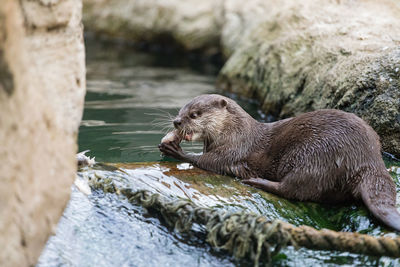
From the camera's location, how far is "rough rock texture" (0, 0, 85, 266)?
1663mm

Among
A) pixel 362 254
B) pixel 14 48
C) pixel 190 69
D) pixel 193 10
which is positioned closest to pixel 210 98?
pixel 362 254

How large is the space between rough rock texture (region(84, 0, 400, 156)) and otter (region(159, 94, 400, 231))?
78 centimetres

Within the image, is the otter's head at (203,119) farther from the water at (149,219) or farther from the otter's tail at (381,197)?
the otter's tail at (381,197)

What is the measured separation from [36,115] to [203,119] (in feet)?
6.74

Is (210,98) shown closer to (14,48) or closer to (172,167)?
(172,167)

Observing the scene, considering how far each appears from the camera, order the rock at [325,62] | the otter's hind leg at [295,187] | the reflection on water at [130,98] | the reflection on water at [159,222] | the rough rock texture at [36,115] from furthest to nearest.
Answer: the reflection on water at [130,98] < the rock at [325,62] < the otter's hind leg at [295,187] < the reflection on water at [159,222] < the rough rock texture at [36,115]

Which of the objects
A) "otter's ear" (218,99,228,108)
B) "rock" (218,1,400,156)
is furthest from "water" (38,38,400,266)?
"rock" (218,1,400,156)

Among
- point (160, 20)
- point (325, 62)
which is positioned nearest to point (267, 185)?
point (325, 62)

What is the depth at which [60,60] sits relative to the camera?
2.04 metres

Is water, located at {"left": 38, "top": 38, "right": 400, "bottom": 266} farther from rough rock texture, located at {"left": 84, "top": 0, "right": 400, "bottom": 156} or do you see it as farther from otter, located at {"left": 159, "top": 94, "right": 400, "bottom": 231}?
rough rock texture, located at {"left": 84, "top": 0, "right": 400, "bottom": 156}

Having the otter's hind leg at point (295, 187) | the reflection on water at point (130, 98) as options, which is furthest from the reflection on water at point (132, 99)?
the otter's hind leg at point (295, 187)

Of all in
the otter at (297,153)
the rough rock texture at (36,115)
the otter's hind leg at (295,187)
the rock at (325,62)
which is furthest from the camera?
the rock at (325,62)

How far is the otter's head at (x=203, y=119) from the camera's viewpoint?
3.75m

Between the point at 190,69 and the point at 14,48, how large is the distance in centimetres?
687
